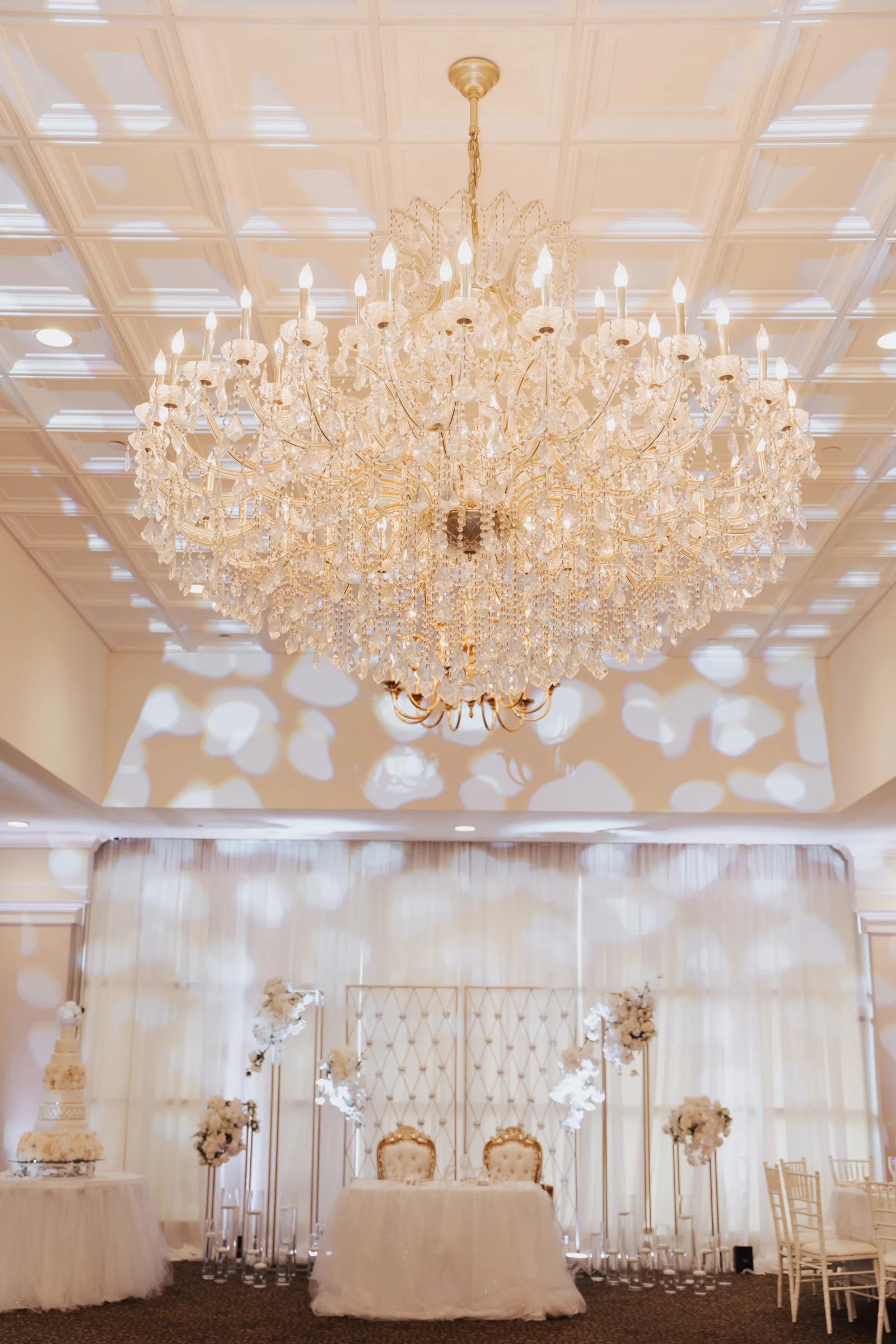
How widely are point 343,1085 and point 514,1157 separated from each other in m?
1.55

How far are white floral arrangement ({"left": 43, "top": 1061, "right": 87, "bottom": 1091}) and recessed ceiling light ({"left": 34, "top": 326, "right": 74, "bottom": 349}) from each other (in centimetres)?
571

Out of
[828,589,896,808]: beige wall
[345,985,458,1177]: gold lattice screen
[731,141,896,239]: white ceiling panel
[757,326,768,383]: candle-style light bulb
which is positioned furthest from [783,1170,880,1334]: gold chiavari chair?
[731,141,896,239]: white ceiling panel

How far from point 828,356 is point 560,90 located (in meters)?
1.86

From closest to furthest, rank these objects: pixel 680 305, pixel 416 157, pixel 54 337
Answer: pixel 680 305 → pixel 416 157 → pixel 54 337

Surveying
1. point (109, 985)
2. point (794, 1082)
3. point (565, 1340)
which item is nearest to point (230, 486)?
point (565, 1340)

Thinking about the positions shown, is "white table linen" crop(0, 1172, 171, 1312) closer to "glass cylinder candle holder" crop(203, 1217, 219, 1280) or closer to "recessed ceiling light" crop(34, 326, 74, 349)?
"glass cylinder candle holder" crop(203, 1217, 219, 1280)

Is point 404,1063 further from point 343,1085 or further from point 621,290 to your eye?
A: point 621,290

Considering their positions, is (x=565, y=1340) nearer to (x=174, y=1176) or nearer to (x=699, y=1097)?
(x=699, y=1097)

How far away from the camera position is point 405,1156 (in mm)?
8844

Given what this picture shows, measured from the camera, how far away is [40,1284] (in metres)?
7.83

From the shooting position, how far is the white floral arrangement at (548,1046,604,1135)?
9.78 meters

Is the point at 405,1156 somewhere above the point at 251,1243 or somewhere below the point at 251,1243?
above

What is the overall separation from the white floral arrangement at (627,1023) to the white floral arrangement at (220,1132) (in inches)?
110

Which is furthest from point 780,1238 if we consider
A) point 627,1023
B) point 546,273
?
point 546,273
